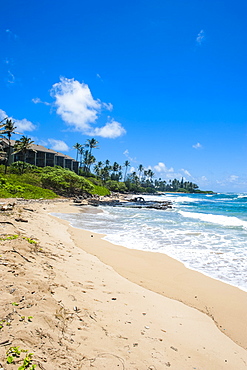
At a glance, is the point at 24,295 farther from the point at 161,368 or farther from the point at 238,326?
the point at 238,326

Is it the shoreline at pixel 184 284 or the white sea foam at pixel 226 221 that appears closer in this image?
the shoreline at pixel 184 284

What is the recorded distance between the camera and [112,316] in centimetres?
396

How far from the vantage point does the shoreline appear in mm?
4826

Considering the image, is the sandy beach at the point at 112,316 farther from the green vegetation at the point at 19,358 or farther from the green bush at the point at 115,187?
the green bush at the point at 115,187

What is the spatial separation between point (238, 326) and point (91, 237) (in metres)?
8.55

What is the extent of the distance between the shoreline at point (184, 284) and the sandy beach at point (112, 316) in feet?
0.09

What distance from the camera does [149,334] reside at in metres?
3.60

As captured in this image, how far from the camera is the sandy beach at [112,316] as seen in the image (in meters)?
2.82

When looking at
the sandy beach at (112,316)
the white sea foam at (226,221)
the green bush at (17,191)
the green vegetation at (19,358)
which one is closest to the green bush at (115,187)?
the green bush at (17,191)

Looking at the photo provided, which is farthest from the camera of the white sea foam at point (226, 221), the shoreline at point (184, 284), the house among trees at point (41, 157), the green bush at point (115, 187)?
the green bush at point (115, 187)

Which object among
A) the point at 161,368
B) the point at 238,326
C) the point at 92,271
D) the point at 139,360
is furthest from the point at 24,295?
the point at 238,326

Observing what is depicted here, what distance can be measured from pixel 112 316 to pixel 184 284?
10.9 ft

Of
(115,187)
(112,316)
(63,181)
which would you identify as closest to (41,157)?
(63,181)

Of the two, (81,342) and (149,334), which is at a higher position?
(81,342)
